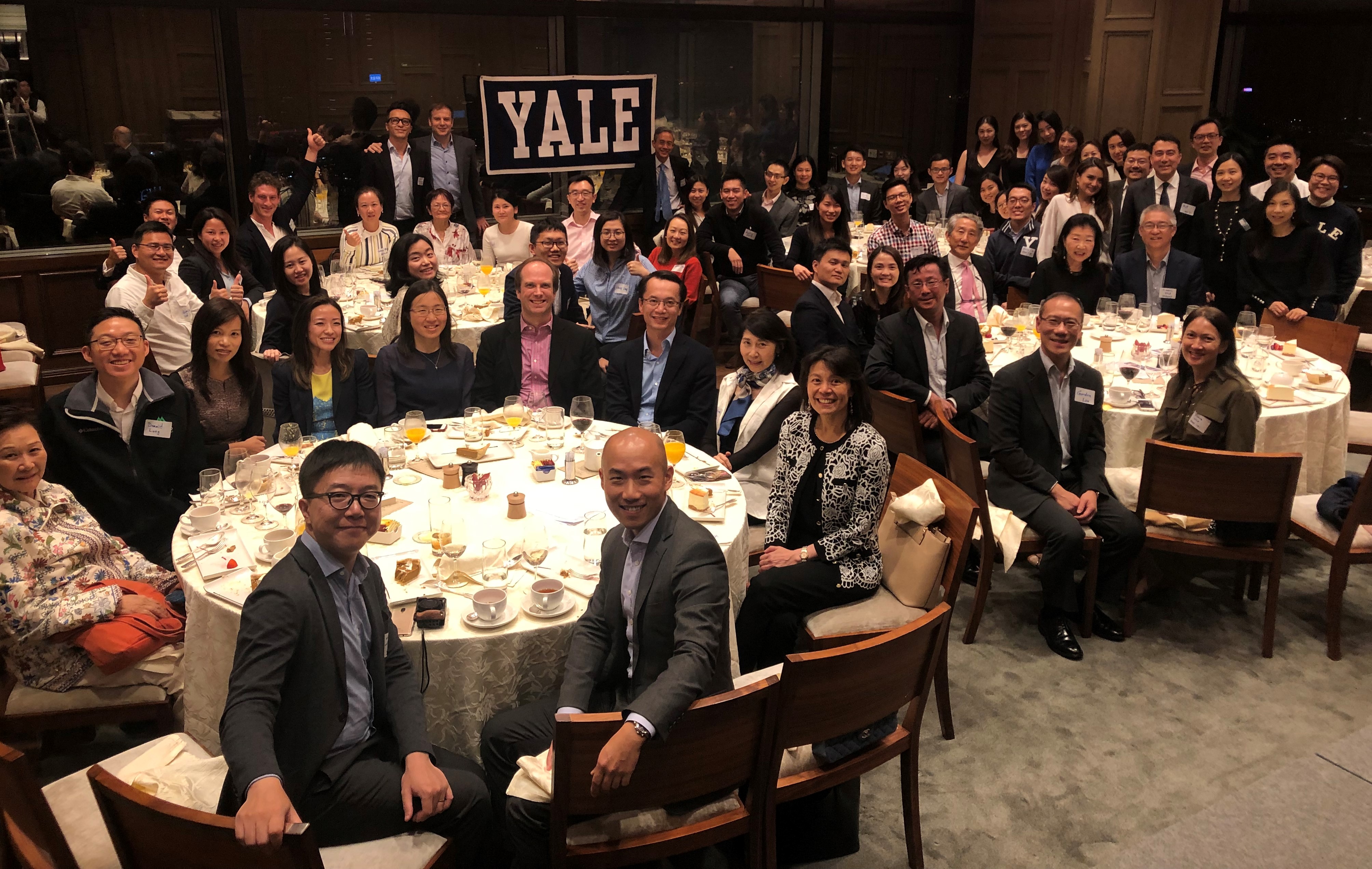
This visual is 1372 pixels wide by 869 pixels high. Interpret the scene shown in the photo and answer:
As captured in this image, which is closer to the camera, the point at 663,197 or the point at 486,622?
the point at 486,622

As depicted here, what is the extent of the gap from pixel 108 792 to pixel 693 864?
1.70 metres

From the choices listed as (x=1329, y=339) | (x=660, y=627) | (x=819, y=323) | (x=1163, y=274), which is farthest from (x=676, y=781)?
(x=1163, y=274)

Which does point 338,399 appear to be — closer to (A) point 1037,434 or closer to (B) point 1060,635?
(A) point 1037,434

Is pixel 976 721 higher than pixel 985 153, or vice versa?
pixel 985 153

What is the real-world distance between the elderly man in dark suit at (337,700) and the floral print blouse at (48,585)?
93 cm

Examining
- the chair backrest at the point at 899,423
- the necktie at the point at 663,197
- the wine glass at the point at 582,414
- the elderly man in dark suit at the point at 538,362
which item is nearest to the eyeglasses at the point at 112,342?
the elderly man in dark suit at the point at 538,362

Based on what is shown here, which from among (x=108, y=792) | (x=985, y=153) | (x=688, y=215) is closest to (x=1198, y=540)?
(x=108, y=792)

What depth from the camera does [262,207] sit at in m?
6.95

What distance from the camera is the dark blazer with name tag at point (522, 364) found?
16.9ft

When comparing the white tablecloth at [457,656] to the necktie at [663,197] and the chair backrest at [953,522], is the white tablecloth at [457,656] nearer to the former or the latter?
the chair backrest at [953,522]

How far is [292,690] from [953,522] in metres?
2.11

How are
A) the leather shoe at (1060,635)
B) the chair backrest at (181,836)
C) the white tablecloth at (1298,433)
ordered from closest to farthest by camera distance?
the chair backrest at (181,836) → the leather shoe at (1060,635) → the white tablecloth at (1298,433)

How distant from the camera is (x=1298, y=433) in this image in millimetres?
4867

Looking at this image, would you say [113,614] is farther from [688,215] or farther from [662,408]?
[688,215]
